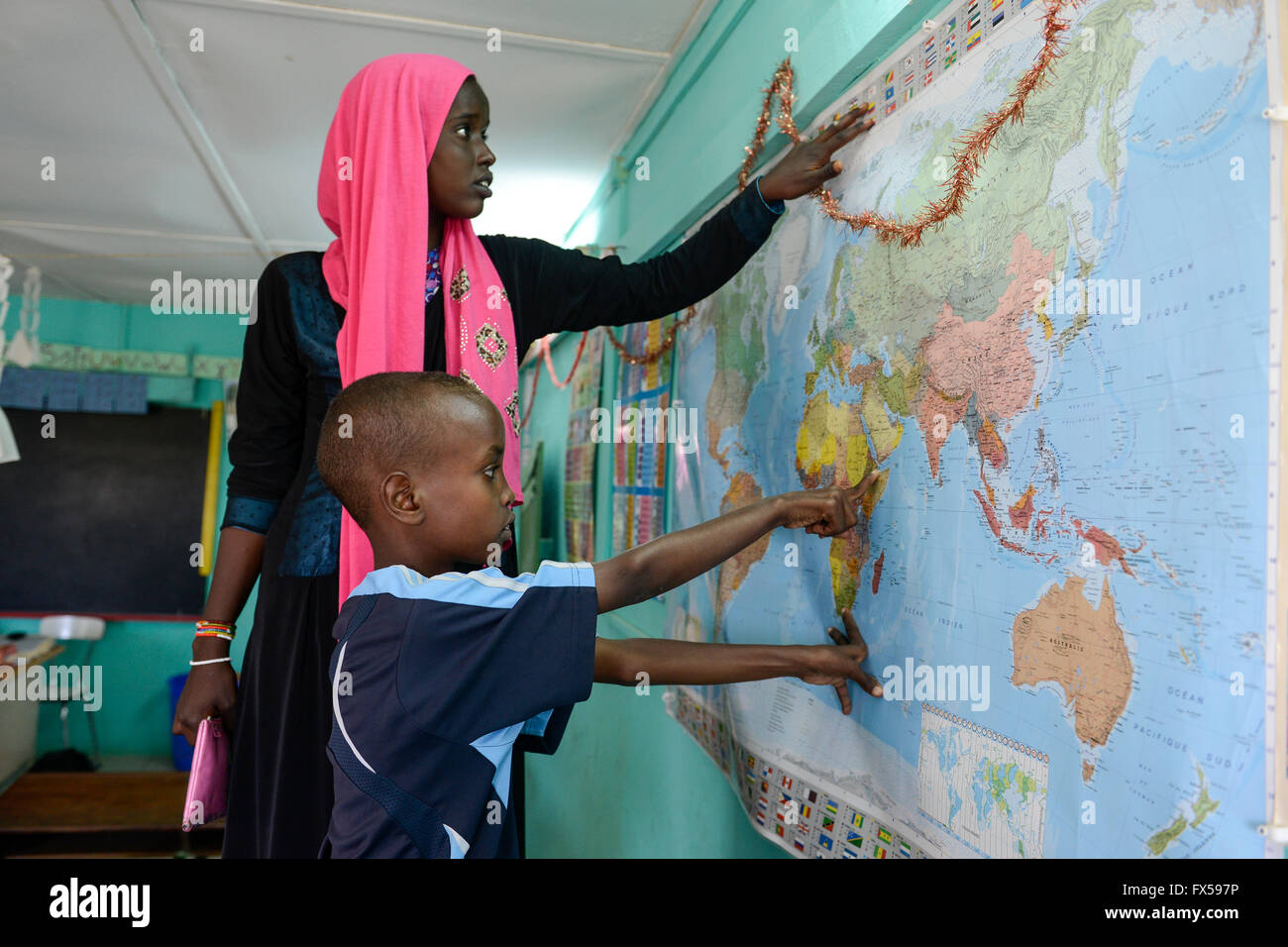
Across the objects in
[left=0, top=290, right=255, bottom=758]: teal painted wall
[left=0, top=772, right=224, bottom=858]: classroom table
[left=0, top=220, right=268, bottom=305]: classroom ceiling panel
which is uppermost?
[left=0, top=220, right=268, bottom=305]: classroom ceiling panel

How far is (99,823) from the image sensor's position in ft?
12.3

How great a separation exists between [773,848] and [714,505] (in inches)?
24.5

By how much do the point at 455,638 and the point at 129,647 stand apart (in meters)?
5.42

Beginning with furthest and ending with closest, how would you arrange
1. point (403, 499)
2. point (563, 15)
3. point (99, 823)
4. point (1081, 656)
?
point (99, 823) < point (563, 15) < point (403, 499) < point (1081, 656)

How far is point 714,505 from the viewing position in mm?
1630

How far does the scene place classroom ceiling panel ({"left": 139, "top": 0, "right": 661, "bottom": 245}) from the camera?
1959 millimetres

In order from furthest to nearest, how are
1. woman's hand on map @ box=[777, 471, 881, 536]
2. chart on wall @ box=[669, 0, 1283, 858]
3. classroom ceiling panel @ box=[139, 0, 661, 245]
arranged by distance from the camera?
1. classroom ceiling panel @ box=[139, 0, 661, 245]
2. woman's hand on map @ box=[777, 471, 881, 536]
3. chart on wall @ box=[669, 0, 1283, 858]

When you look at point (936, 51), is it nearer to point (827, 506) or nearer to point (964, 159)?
point (964, 159)

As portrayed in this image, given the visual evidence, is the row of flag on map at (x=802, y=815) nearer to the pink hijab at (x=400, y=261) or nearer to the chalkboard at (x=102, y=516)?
the pink hijab at (x=400, y=261)

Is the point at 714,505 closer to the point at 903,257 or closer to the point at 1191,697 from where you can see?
the point at 903,257

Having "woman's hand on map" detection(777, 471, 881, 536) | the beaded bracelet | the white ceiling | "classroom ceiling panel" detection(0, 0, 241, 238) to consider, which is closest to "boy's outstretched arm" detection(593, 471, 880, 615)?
"woman's hand on map" detection(777, 471, 881, 536)

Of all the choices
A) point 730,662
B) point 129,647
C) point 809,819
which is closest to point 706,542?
point 730,662

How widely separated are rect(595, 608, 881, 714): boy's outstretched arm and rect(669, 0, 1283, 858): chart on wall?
3 cm

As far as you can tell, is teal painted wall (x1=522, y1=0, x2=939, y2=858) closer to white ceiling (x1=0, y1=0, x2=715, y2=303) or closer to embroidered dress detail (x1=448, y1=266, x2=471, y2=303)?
white ceiling (x1=0, y1=0, x2=715, y2=303)
